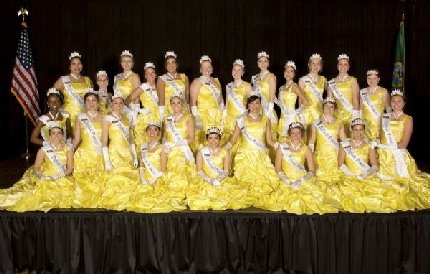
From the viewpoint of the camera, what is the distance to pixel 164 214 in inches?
186

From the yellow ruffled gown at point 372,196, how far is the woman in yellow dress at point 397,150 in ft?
1.35

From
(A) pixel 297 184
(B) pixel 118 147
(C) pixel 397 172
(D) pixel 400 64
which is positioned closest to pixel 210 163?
(A) pixel 297 184

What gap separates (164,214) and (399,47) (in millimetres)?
4856

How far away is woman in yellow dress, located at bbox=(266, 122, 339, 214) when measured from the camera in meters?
4.74

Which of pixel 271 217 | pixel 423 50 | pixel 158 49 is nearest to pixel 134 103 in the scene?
pixel 158 49

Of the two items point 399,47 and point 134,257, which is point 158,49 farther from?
point 134,257

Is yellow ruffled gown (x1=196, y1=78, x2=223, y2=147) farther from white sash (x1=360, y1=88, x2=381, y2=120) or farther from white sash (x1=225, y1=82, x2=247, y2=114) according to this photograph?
white sash (x1=360, y1=88, x2=381, y2=120)

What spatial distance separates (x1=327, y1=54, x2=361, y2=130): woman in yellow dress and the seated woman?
1785 mm

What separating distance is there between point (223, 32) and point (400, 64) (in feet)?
8.51

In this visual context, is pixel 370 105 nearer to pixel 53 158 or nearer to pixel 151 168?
pixel 151 168

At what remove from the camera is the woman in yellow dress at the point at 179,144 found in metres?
5.50

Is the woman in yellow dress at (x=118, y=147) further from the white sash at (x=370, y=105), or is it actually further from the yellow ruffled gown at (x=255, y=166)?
the white sash at (x=370, y=105)

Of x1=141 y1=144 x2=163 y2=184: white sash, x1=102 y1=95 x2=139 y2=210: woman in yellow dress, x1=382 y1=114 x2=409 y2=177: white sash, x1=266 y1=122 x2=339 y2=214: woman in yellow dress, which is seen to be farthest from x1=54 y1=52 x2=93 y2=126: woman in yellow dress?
x1=382 y1=114 x2=409 y2=177: white sash

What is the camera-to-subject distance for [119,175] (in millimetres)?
Result: 5383
